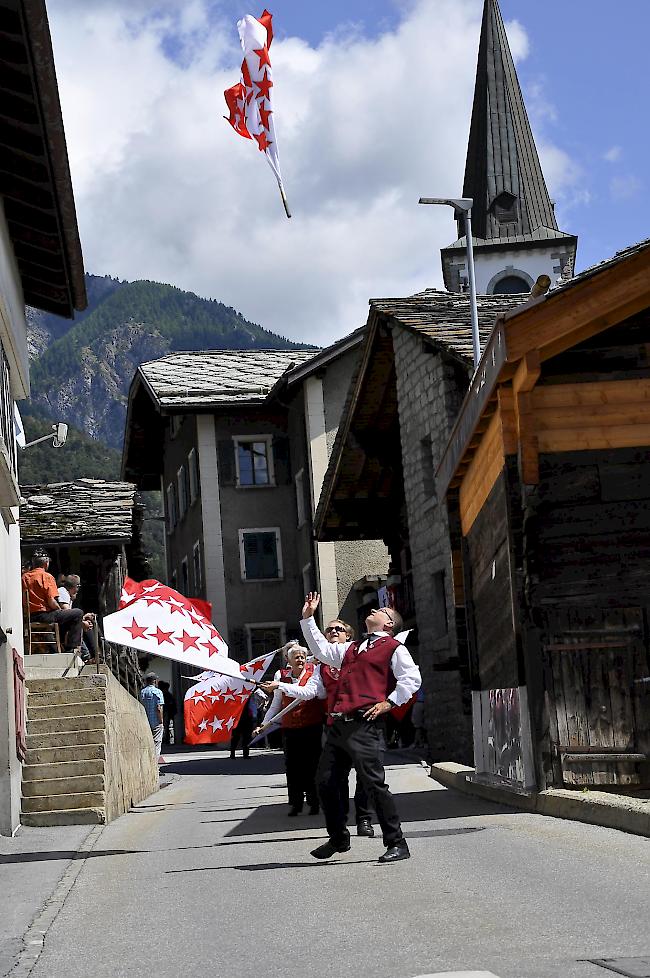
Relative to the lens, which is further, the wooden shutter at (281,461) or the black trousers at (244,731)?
the wooden shutter at (281,461)

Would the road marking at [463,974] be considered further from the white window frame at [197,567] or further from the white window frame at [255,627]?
the white window frame at [197,567]

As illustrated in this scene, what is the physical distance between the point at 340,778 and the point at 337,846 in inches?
18.2

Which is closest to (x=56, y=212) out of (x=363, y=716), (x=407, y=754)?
(x=363, y=716)

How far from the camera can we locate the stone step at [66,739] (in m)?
16.7

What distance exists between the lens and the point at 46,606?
875 inches

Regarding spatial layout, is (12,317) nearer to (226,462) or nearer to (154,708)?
(154,708)

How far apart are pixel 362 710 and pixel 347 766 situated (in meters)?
0.48

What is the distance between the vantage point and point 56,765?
16422 millimetres

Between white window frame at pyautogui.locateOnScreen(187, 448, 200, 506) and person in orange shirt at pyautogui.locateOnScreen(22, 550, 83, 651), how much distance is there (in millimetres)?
24607

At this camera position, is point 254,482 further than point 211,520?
Yes

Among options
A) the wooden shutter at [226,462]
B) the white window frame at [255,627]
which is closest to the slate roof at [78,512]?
the white window frame at [255,627]

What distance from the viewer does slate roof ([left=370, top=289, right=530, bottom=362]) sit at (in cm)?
2373

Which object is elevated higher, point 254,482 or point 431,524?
point 254,482

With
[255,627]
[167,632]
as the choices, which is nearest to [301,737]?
[167,632]
